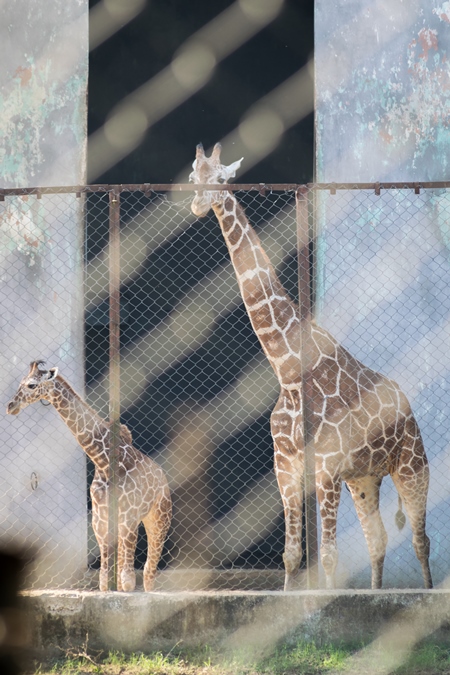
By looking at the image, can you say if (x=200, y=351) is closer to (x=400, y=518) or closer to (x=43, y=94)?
(x=400, y=518)

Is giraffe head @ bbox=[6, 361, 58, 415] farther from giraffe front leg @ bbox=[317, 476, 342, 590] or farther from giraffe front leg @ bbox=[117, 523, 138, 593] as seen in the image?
giraffe front leg @ bbox=[317, 476, 342, 590]

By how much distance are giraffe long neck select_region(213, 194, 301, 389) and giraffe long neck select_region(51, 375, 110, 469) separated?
1262 mm

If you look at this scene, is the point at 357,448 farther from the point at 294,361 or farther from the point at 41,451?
the point at 41,451

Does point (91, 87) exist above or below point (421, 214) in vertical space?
above

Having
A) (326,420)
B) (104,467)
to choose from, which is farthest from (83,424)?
(326,420)

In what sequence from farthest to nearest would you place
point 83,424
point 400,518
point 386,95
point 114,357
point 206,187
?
point 386,95
point 400,518
point 83,424
point 206,187
point 114,357

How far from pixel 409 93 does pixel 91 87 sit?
9.00 feet

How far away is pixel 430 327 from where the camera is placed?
7750 mm

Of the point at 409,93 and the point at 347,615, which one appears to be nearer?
the point at 347,615

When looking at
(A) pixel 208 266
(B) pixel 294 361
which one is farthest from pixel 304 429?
(A) pixel 208 266

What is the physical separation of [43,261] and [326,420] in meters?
3.00

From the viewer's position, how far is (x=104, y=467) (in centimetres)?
644

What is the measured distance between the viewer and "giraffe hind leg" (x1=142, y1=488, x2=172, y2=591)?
6.78 metres

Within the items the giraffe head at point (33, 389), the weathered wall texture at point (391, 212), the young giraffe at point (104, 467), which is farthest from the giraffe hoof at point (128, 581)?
the weathered wall texture at point (391, 212)
